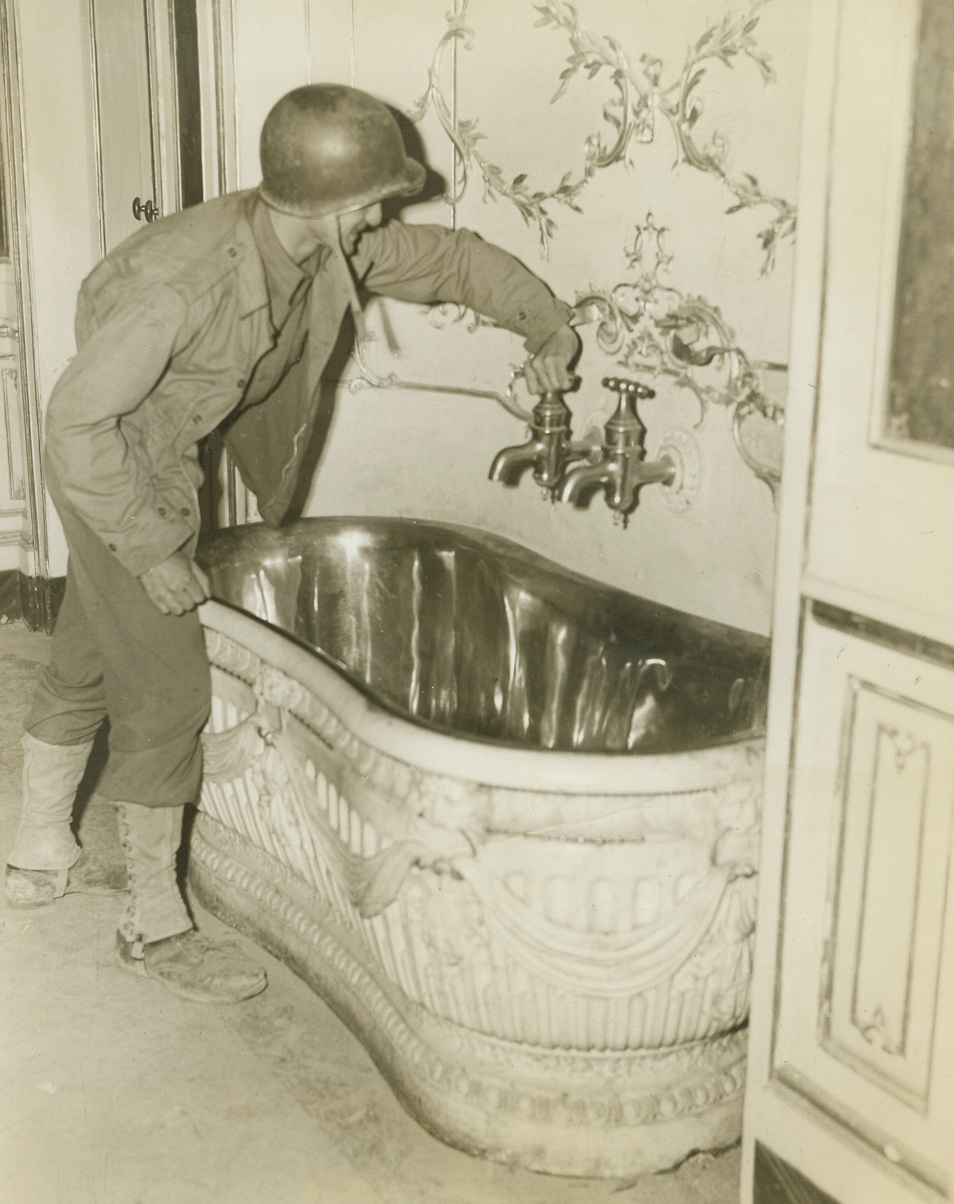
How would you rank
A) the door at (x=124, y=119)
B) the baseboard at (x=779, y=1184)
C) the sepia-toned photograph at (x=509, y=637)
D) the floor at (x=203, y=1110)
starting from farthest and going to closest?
the door at (x=124, y=119) < the floor at (x=203, y=1110) < the baseboard at (x=779, y=1184) < the sepia-toned photograph at (x=509, y=637)

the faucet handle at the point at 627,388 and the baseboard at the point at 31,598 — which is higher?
the faucet handle at the point at 627,388

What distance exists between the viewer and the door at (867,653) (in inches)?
48.7

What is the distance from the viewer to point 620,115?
212 cm

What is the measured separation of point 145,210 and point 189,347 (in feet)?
4.56

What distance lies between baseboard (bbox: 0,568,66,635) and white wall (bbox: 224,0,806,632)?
99 centimetres

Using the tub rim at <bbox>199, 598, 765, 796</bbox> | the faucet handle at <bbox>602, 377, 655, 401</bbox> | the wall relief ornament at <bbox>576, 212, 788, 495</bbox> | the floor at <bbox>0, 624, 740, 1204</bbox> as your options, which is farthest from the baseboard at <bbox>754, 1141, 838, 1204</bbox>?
the faucet handle at <bbox>602, 377, 655, 401</bbox>

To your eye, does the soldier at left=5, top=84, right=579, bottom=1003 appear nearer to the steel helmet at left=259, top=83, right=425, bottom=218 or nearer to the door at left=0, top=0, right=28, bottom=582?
the steel helmet at left=259, top=83, right=425, bottom=218

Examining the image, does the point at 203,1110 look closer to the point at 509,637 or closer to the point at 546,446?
the point at 509,637

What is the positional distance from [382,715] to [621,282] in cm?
86

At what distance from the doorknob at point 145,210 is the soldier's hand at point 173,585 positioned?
144cm

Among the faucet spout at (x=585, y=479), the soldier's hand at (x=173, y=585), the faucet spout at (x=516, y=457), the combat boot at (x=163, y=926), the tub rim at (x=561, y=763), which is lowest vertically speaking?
the combat boot at (x=163, y=926)

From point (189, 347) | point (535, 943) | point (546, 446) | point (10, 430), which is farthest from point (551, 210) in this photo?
point (10, 430)

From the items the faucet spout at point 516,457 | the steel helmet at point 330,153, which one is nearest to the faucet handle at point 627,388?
the faucet spout at point 516,457

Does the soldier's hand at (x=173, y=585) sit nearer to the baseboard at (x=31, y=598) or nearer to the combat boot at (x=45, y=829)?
the combat boot at (x=45, y=829)
